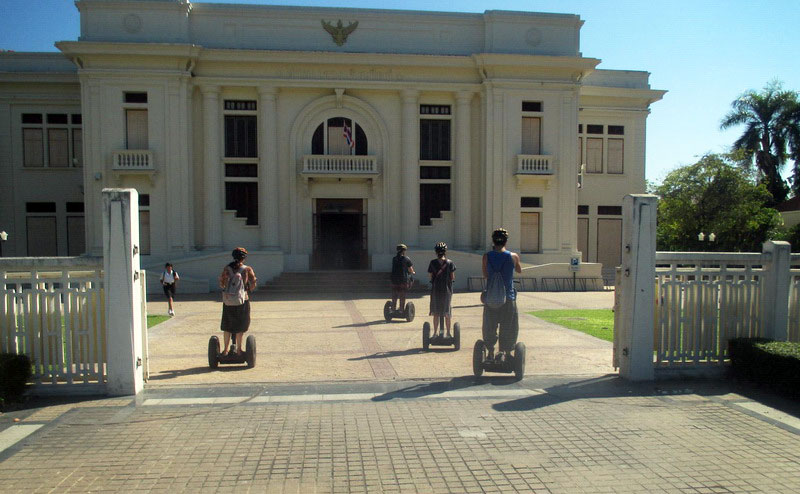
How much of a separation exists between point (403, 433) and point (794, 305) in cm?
637

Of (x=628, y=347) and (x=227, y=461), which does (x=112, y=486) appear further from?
(x=628, y=347)

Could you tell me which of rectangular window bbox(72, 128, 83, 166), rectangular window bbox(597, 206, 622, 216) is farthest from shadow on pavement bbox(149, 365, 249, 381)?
rectangular window bbox(597, 206, 622, 216)

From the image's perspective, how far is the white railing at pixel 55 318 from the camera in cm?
688

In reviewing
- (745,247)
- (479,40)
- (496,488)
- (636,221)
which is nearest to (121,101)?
(479,40)

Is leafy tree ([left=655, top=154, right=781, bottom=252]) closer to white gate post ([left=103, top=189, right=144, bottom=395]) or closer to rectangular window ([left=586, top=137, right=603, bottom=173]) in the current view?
rectangular window ([left=586, top=137, right=603, bottom=173])

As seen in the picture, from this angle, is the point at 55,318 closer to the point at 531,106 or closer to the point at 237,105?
the point at 237,105

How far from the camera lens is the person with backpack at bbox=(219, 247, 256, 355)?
8320 millimetres

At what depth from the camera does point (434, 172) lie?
2667 cm

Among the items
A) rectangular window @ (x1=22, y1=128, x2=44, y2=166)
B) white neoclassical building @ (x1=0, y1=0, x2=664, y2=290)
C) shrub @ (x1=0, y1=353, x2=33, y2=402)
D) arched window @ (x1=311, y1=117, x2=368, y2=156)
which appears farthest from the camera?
rectangular window @ (x1=22, y1=128, x2=44, y2=166)

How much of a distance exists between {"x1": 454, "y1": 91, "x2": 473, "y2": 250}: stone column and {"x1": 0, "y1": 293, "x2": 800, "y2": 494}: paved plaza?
17567 mm

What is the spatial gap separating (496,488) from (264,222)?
22.2 metres

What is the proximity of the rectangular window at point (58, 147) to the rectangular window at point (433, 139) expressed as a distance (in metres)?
17.4

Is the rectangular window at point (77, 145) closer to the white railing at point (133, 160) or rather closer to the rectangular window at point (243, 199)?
the white railing at point (133, 160)

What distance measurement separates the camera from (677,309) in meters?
7.74
